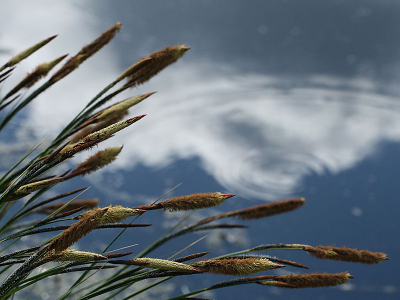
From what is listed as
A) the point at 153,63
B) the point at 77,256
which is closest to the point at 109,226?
the point at 77,256

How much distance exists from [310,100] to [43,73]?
1817 mm

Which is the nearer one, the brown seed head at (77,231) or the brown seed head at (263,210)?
the brown seed head at (77,231)

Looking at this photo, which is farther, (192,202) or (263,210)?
(263,210)

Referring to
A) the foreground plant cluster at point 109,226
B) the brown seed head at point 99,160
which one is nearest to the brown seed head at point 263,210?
the foreground plant cluster at point 109,226

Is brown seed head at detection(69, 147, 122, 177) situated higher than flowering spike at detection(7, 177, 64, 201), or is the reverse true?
brown seed head at detection(69, 147, 122, 177)

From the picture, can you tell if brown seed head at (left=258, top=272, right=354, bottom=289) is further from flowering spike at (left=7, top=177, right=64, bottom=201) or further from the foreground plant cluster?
flowering spike at (left=7, top=177, right=64, bottom=201)

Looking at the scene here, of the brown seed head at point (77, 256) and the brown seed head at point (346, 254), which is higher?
the brown seed head at point (346, 254)

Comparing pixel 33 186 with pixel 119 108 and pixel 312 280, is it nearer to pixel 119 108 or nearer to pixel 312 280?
pixel 119 108

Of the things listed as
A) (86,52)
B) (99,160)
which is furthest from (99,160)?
(86,52)

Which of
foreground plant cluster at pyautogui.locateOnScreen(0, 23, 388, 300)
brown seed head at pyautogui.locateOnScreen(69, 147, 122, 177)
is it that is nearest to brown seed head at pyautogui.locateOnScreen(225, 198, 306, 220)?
foreground plant cluster at pyautogui.locateOnScreen(0, 23, 388, 300)

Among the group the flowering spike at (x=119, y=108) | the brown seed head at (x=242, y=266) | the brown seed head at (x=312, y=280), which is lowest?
the brown seed head at (x=242, y=266)

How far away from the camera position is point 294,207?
37 centimetres

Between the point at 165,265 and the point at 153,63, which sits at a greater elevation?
the point at 153,63

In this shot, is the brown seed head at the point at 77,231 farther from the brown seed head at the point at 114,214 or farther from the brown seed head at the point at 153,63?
the brown seed head at the point at 153,63
